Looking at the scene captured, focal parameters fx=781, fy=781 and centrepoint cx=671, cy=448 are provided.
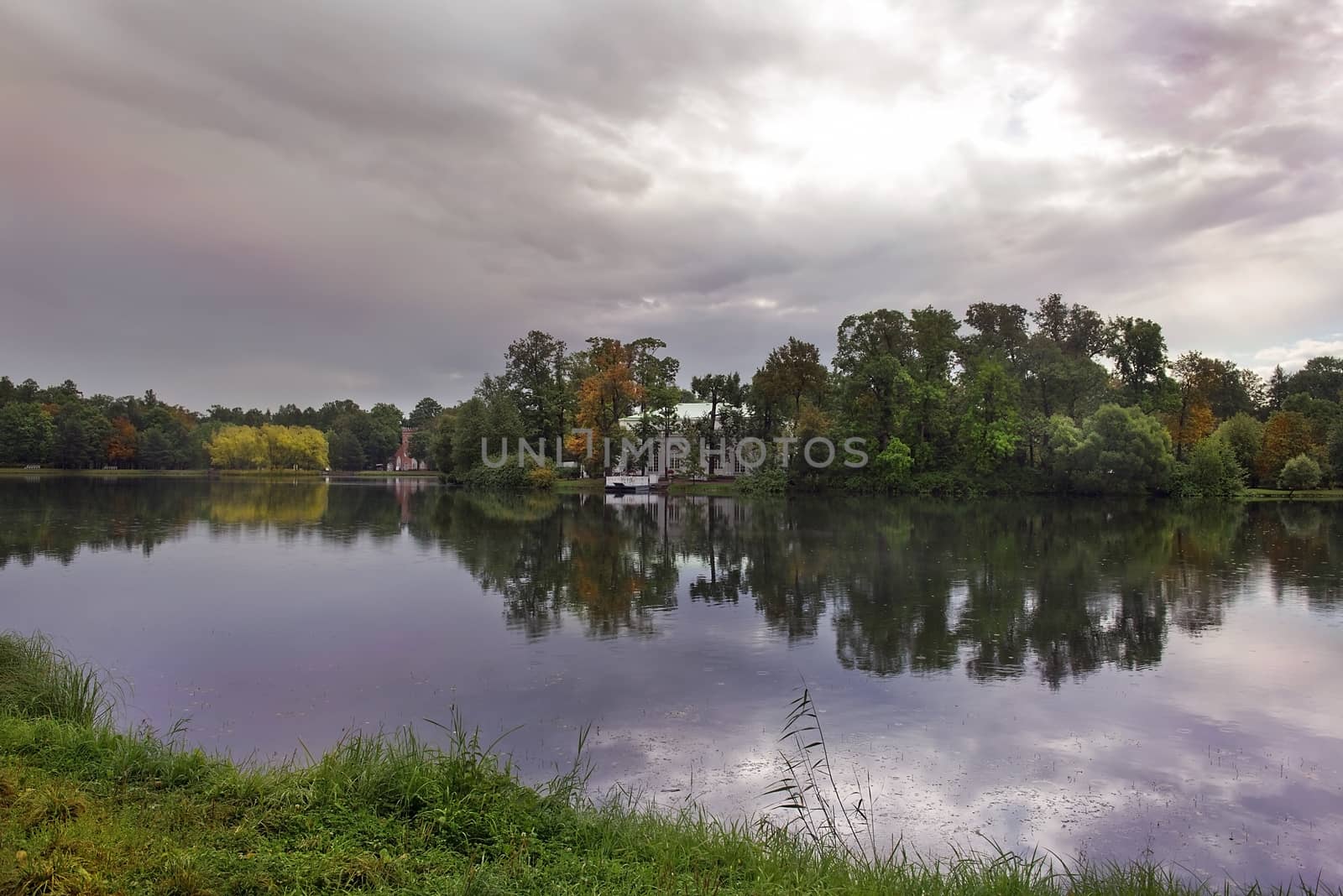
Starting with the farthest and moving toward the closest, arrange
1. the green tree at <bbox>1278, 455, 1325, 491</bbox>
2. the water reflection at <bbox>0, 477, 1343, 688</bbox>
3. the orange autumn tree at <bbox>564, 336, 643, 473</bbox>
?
the orange autumn tree at <bbox>564, 336, 643, 473</bbox>
the green tree at <bbox>1278, 455, 1325, 491</bbox>
the water reflection at <bbox>0, 477, 1343, 688</bbox>

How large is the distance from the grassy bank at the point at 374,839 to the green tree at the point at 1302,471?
54060mm

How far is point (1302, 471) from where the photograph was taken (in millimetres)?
47312

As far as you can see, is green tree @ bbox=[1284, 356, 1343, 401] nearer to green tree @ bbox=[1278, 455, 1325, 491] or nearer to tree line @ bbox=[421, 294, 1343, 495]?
tree line @ bbox=[421, 294, 1343, 495]

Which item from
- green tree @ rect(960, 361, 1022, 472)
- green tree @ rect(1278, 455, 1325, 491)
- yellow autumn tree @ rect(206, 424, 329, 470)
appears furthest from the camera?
yellow autumn tree @ rect(206, 424, 329, 470)

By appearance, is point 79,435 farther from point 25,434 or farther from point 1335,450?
point 1335,450

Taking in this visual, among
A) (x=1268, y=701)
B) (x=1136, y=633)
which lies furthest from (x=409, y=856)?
(x=1136, y=633)

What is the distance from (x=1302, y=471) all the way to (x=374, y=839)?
5836 cm

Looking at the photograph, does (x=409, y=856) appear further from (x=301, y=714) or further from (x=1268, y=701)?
(x=1268, y=701)

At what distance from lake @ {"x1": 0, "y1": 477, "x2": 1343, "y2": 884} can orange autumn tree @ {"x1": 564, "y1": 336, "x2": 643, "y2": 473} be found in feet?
105

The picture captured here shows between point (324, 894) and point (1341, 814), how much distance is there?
8163 millimetres

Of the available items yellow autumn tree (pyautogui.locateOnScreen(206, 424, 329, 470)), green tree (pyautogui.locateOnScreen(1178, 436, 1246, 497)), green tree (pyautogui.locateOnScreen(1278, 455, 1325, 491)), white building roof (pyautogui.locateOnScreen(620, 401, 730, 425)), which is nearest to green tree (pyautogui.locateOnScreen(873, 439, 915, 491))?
white building roof (pyautogui.locateOnScreen(620, 401, 730, 425))

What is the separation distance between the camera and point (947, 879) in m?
5.07

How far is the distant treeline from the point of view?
47.7m

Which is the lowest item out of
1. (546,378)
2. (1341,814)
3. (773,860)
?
(1341,814)
